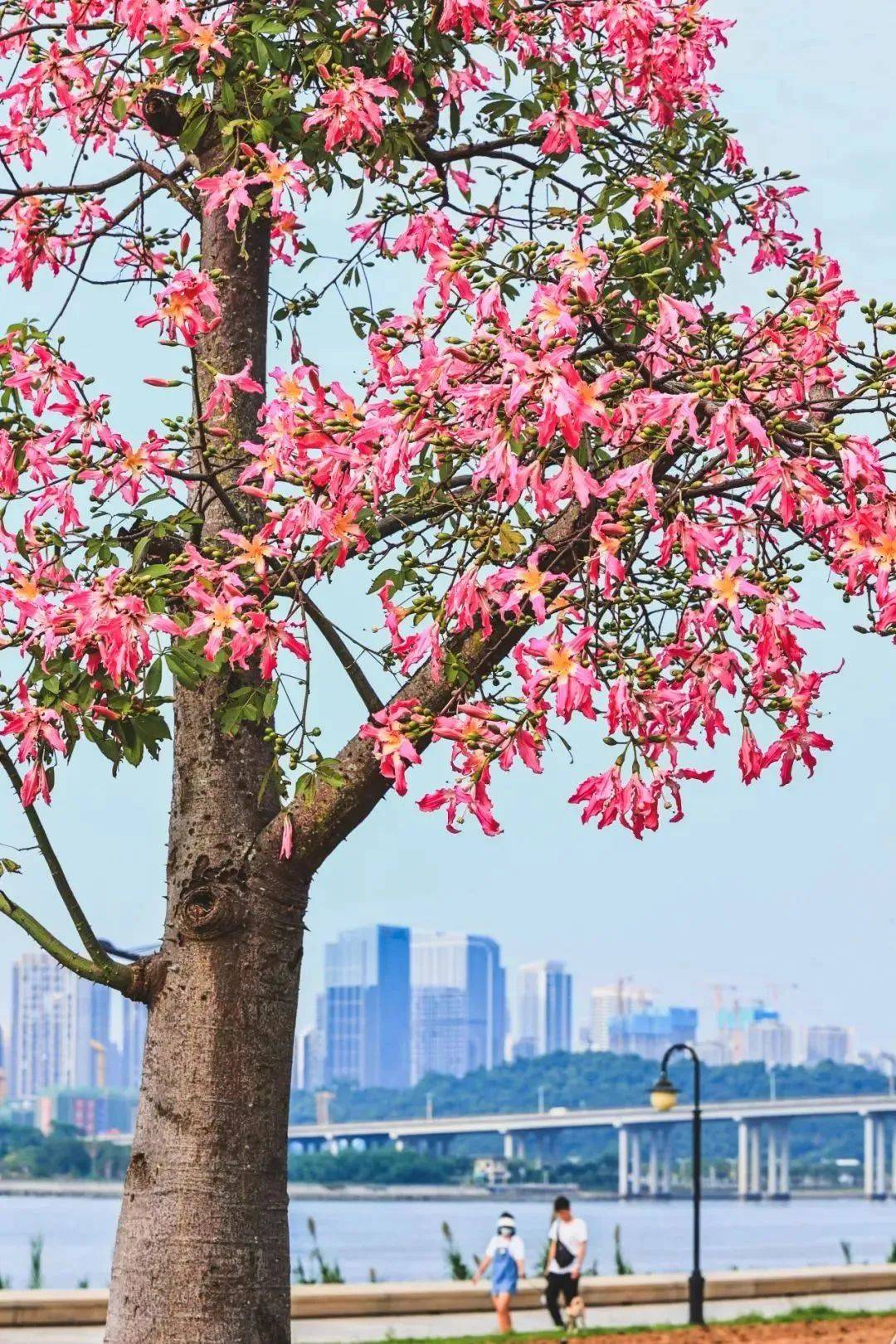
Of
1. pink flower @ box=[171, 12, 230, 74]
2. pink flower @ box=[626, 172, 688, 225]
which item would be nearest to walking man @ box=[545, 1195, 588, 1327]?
pink flower @ box=[626, 172, 688, 225]

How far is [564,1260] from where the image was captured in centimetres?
1766

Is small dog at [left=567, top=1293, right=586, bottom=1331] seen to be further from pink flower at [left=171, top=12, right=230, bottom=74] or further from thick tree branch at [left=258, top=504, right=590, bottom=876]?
pink flower at [left=171, top=12, right=230, bottom=74]

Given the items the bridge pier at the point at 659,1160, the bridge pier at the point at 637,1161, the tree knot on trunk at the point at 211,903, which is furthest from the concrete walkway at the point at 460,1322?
the bridge pier at the point at 659,1160

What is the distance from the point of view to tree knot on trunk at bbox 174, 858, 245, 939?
7543 mm

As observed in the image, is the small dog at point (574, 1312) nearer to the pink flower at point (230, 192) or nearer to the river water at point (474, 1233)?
the river water at point (474, 1233)

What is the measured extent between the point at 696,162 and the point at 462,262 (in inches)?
153

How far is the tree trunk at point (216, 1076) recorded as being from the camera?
7.44 metres

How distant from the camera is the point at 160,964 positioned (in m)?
7.71

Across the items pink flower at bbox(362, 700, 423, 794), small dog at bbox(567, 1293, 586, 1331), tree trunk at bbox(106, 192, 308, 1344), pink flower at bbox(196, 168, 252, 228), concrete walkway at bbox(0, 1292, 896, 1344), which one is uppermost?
pink flower at bbox(196, 168, 252, 228)

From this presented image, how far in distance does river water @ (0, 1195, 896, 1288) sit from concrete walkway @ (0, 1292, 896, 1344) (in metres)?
5.16

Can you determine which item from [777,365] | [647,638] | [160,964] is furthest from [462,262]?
[160,964]

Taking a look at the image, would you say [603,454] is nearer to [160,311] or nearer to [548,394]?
[548,394]

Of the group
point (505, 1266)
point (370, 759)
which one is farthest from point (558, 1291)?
point (370, 759)

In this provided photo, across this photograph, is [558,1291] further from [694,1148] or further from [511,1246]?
[694,1148]
